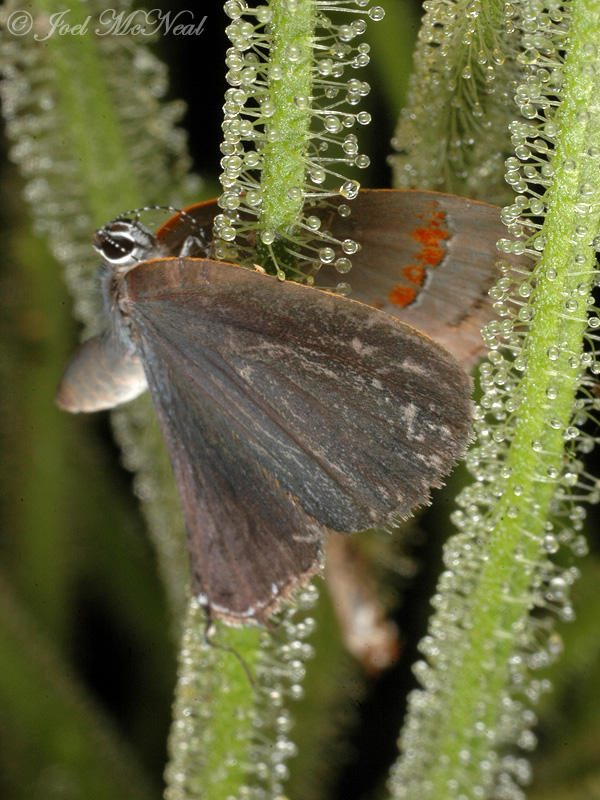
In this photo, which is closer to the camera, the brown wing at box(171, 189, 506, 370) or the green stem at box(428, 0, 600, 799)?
the green stem at box(428, 0, 600, 799)

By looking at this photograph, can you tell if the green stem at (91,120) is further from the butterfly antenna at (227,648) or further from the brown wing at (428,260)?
the butterfly antenna at (227,648)

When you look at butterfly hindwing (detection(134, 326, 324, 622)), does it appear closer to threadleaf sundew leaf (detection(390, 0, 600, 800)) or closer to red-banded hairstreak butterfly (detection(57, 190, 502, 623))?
red-banded hairstreak butterfly (detection(57, 190, 502, 623))

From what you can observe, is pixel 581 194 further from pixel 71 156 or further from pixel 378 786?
pixel 378 786

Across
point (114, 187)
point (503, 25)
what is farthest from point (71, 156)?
point (503, 25)

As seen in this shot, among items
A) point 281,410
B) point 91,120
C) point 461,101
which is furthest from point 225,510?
point 91,120

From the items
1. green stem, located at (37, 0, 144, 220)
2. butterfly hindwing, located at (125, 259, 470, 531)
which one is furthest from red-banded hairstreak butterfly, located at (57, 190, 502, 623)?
green stem, located at (37, 0, 144, 220)

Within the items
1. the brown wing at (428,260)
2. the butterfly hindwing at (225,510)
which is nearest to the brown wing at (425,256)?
the brown wing at (428,260)
